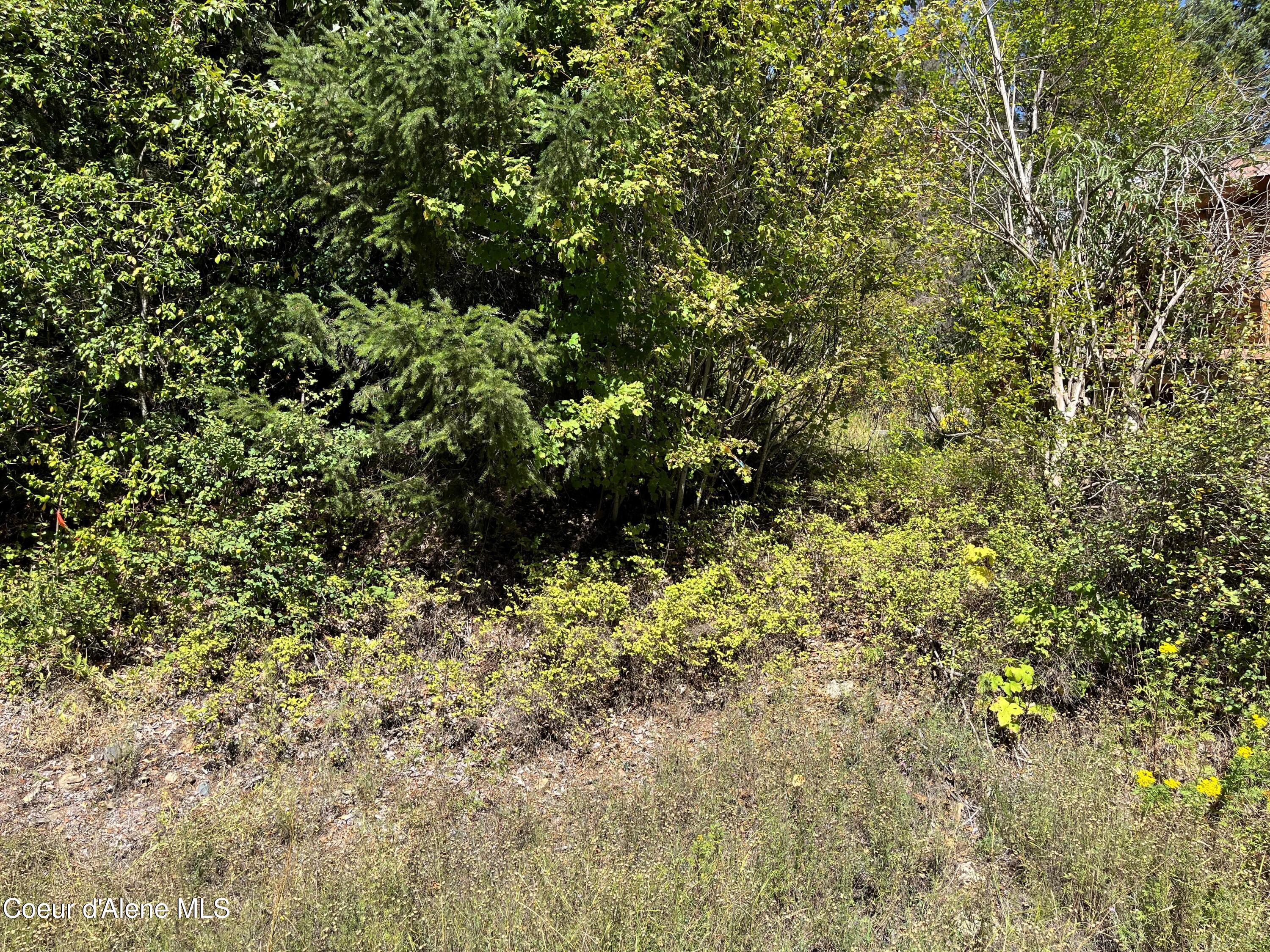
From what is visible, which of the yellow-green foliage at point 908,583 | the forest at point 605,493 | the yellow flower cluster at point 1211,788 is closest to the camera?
the yellow flower cluster at point 1211,788

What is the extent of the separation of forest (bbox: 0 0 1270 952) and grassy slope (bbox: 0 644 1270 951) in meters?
0.03

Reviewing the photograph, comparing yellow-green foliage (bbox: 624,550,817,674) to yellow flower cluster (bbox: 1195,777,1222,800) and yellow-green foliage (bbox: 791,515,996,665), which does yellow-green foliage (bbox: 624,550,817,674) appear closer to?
yellow-green foliage (bbox: 791,515,996,665)

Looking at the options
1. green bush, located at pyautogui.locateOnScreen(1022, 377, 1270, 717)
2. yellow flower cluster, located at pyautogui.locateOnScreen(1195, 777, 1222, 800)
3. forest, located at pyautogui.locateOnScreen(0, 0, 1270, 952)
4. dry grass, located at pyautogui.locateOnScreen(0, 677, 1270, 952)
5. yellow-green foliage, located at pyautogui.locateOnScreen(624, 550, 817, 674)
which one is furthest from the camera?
yellow-green foliage, located at pyautogui.locateOnScreen(624, 550, 817, 674)

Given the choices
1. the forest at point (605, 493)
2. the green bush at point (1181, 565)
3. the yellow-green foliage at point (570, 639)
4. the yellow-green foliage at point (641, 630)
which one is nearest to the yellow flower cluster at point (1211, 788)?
the forest at point (605, 493)

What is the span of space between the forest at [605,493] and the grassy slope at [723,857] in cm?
3

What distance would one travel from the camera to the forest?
351cm

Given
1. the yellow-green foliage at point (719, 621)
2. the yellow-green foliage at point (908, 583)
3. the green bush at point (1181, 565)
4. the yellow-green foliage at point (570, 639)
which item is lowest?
the yellow-green foliage at point (570, 639)

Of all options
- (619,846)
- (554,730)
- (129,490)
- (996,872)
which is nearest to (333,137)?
(129,490)

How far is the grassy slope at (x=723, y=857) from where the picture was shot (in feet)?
9.91

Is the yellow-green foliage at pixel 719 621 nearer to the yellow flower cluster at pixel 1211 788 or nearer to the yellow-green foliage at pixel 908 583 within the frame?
the yellow-green foliage at pixel 908 583

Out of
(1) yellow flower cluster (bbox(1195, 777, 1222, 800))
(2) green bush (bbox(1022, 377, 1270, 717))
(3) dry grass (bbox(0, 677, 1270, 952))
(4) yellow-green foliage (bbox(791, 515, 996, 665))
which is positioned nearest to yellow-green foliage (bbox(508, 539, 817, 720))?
(4) yellow-green foliage (bbox(791, 515, 996, 665))

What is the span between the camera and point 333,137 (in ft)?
19.2

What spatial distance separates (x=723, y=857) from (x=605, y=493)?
4.07 metres

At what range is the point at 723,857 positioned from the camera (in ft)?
11.3
